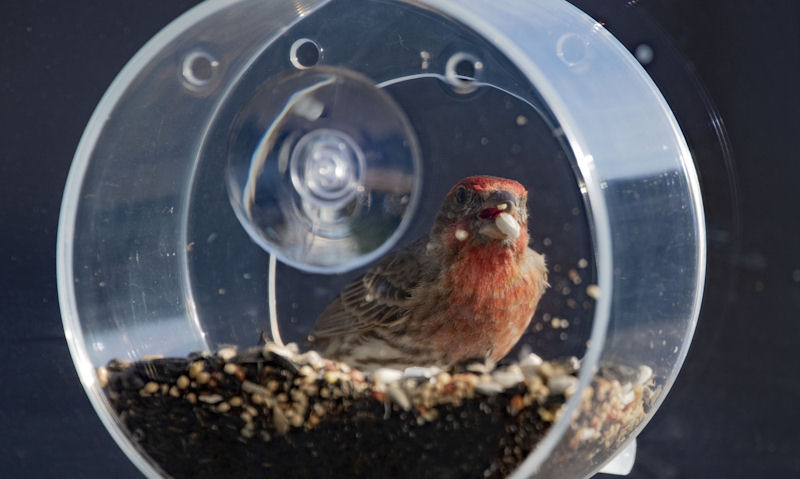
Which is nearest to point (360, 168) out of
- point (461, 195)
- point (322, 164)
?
point (322, 164)

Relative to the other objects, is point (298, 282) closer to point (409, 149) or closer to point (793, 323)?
point (409, 149)

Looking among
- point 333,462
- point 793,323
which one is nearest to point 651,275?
point 333,462

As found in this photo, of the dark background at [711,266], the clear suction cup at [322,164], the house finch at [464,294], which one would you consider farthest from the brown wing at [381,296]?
the dark background at [711,266]

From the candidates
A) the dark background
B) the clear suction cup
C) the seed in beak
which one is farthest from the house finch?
the dark background

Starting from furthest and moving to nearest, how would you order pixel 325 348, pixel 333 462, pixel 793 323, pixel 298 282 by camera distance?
1. pixel 793 323
2. pixel 298 282
3. pixel 325 348
4. pixel 333 462

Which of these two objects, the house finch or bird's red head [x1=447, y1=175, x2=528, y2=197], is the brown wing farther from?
bird's red head [x1=447, y1=175, x2=528, y2=197]

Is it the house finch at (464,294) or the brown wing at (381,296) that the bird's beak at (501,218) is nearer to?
→ the house finch at (464,294)

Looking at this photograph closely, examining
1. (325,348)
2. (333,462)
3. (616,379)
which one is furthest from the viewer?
(325,348)
